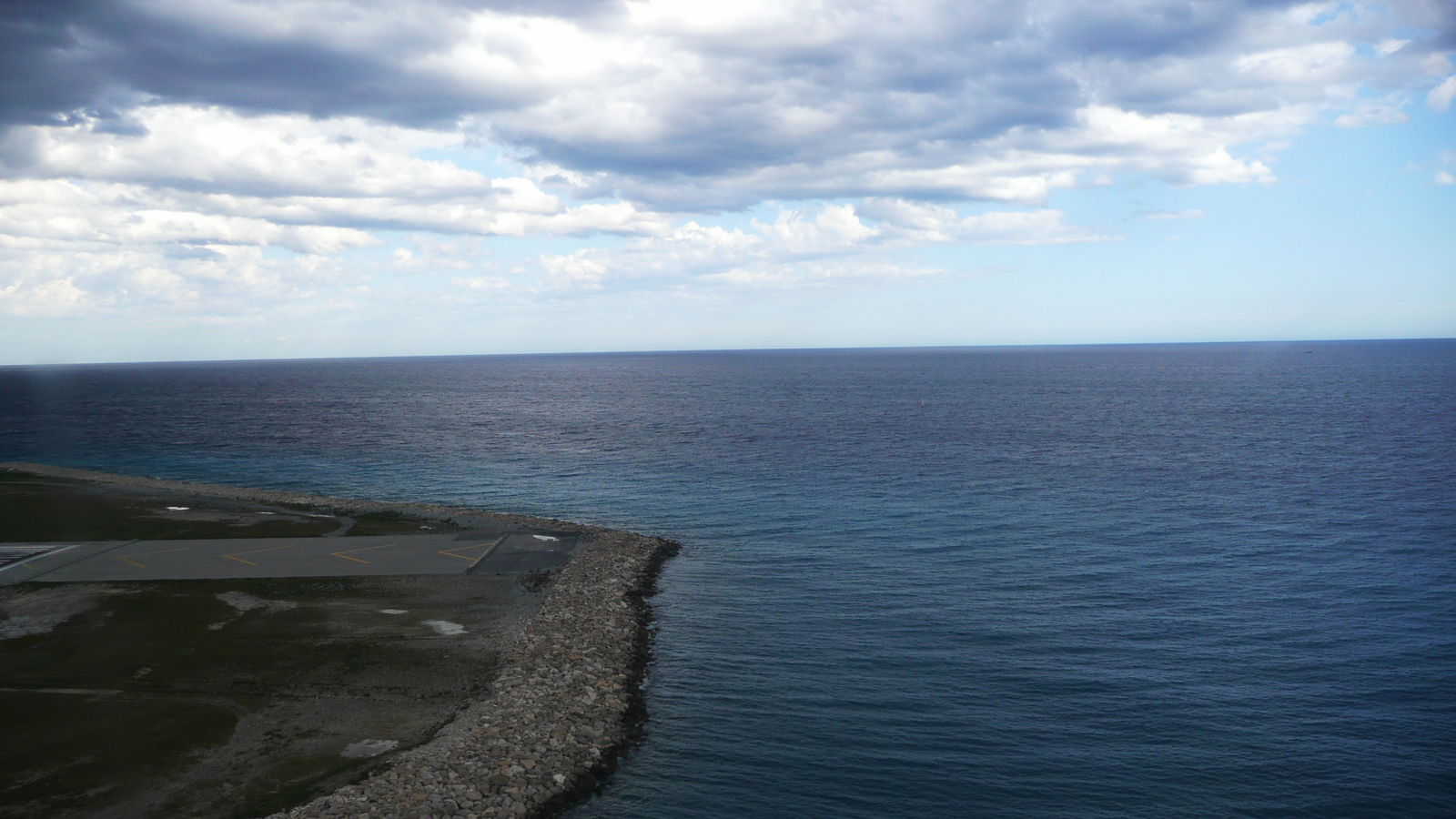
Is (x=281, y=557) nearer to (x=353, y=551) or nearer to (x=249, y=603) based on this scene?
(x=353, y=551)

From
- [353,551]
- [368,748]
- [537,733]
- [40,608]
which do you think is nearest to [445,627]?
[368,748]

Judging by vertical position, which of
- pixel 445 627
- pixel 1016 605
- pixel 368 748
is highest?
pixel 445 627

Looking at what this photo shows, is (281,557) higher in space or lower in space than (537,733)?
higher

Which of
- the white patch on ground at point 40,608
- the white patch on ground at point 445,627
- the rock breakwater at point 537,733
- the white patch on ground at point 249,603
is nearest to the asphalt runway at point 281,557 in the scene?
the white patch on ground at point 40,608

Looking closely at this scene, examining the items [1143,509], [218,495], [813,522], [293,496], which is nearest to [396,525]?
[293,496]

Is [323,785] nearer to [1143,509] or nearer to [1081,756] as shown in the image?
[1081,756]

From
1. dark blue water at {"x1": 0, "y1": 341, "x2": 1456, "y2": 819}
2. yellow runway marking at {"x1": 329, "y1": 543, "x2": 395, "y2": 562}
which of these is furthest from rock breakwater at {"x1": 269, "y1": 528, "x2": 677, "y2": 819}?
yellow runway marking at {"x1": 329, "y1": 543, "x2": 395, "y2": 562}

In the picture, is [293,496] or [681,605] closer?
[681,605]
